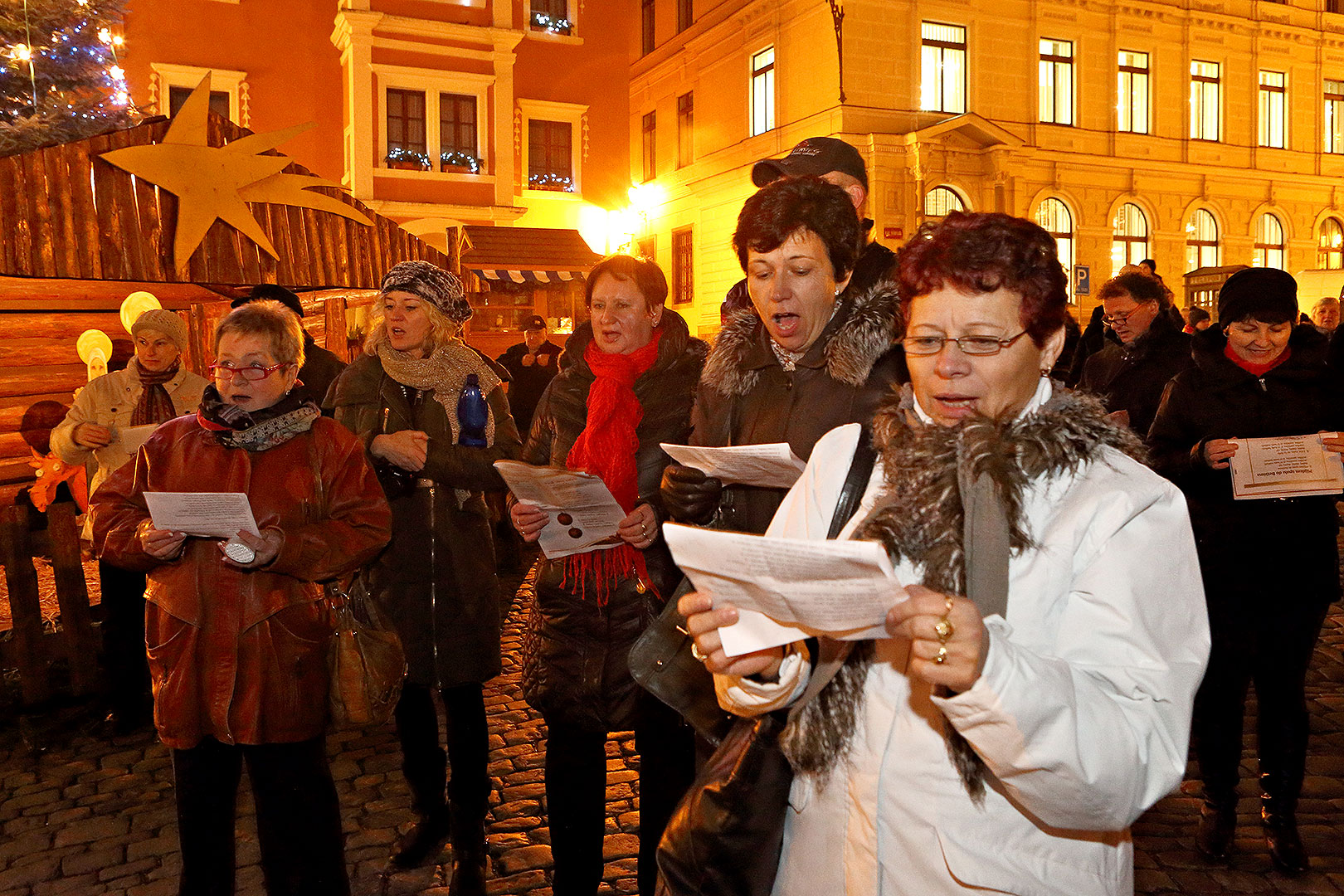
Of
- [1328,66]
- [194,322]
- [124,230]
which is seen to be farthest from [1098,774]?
[1328,66]

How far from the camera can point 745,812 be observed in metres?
1.99

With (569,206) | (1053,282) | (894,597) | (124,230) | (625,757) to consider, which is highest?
(569,206)

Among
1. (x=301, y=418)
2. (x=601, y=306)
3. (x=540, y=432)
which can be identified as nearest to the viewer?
(x=301, y=418)

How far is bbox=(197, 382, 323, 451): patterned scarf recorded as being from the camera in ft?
10.6

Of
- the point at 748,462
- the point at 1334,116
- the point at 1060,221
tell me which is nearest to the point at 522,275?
the point at 1060,221

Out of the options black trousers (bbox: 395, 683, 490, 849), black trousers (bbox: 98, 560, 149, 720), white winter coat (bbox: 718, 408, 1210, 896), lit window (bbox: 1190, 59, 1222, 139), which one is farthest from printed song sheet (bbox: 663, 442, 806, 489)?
lit window (bbox: 1190, 59, 1222, 139)

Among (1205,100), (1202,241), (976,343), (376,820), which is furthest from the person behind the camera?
(1202,241)

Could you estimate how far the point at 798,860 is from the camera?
203cm

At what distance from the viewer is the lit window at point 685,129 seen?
32.0 meters

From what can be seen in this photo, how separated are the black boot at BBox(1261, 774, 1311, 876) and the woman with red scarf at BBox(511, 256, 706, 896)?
252 cm

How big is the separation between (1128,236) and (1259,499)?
26.7 metres

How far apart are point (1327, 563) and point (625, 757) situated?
11.4 ft

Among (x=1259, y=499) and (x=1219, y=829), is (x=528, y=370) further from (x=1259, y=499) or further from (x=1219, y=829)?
(x=1219, y=829)

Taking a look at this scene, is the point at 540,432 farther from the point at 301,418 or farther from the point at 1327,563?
the point at 1327,563
